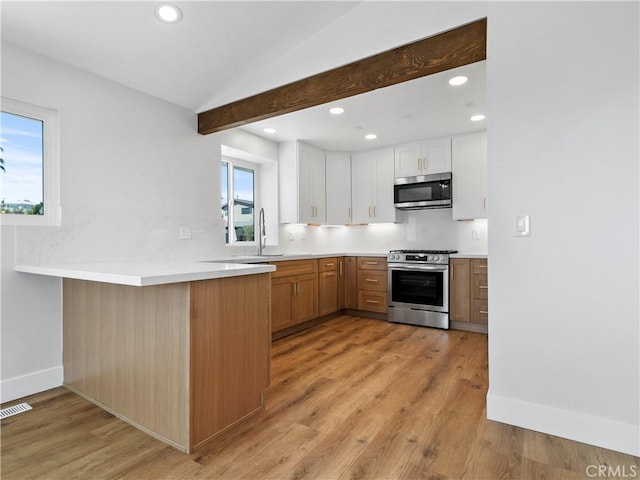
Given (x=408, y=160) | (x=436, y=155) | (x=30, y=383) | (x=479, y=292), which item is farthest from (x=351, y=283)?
(x=30, y=383)

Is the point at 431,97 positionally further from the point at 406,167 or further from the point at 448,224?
the point at 448,224

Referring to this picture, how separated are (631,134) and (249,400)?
2.41 m

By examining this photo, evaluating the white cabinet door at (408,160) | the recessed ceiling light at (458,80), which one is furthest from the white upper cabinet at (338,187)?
the recessed ceiling light at (458,80)

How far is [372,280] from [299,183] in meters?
1.60

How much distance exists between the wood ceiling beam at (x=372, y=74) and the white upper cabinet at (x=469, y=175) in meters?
2.28

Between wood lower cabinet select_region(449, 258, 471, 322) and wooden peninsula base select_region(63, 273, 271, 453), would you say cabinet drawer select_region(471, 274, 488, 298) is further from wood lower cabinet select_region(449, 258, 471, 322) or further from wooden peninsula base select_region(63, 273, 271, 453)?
wooden peninsula base select_region(63, 273, 271, 453)

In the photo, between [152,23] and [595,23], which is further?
[152,23]

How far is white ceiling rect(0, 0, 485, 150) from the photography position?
2.20m

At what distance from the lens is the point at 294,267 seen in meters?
3.95

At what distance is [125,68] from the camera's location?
105 inches

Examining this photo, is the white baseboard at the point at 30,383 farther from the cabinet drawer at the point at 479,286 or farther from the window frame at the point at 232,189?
the cabinet drawer at the point at 479,286

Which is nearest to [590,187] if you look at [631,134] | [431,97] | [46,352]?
[631,134]

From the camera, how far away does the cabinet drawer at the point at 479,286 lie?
389cm

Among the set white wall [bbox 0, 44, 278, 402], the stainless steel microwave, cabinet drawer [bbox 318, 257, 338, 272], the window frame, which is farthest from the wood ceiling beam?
the stainless steel microwave
